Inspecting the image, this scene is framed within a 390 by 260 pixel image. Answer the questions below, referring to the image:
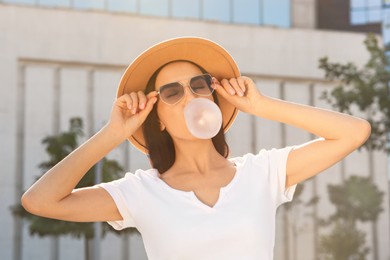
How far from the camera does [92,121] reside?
39938mm

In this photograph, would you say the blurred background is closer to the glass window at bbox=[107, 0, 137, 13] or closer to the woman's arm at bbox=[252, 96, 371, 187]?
the glass window at bbox=[107, 0, 137, 13]

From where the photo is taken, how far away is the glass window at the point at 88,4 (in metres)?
40.8

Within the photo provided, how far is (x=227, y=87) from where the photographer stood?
3754mm

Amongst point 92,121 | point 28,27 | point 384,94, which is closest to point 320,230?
point 92,121

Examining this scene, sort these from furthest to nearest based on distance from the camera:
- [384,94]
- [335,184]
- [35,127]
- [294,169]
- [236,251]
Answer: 1. [335,184]
2. [35,127]
3. [384,94]
4. [294,169]
5. [236,251]

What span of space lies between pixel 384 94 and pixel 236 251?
22.0m

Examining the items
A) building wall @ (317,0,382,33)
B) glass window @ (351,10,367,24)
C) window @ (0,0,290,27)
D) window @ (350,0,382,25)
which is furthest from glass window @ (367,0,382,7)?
window @ (0,0,290,27)

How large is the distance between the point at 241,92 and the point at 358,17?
156ft

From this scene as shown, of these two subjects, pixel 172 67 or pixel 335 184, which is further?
pixel 335 184

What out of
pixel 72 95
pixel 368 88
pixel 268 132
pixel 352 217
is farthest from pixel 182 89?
pixel 268 132

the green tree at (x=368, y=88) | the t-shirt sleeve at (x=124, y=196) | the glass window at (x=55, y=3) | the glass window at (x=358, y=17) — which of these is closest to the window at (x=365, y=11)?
the glass window at (x=358, y=17)

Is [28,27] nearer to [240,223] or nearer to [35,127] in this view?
[35,127]

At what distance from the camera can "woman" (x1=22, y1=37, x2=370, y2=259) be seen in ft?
11.4

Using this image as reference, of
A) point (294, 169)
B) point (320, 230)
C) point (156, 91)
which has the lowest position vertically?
point (320, 230)
